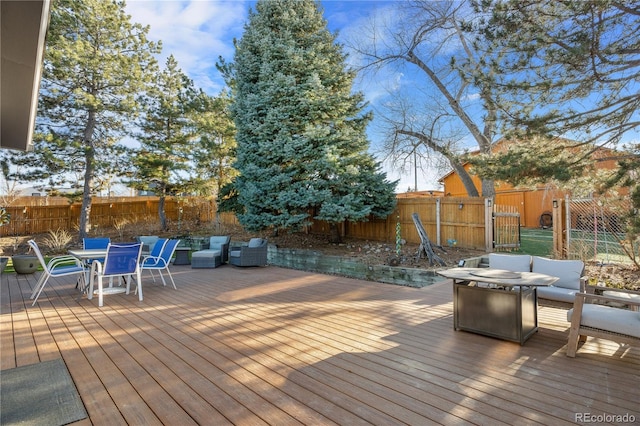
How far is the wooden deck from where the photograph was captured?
2070 mm

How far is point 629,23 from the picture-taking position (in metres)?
4.47

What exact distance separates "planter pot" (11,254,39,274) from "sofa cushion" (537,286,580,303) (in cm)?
987

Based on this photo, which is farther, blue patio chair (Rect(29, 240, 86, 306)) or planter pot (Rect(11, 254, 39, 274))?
planter pot (Rect(11, 254, 39, 274))

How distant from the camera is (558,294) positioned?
12.5 feet

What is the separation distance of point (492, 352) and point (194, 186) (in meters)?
13.5

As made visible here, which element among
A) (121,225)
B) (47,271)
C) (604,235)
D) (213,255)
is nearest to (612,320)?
(604,235)

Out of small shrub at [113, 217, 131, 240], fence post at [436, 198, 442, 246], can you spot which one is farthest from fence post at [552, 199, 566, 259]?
small shrub at [113, 217, 131, 240]

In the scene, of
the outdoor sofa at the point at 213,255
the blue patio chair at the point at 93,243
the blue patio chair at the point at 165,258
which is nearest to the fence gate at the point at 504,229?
the outdoor sofa at the point at 213,255

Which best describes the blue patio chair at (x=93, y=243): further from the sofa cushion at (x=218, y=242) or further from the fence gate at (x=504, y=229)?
the fence gate at (x=504, y=229)

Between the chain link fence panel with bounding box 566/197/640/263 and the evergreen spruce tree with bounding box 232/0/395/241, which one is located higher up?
the evergreen spruce tree with bounding box 232/0/395/241

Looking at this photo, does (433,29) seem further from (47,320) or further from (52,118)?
(52,118)

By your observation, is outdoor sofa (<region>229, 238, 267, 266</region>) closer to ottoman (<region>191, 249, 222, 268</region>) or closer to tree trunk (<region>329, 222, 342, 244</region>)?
ottoman (<region>191, 249, 222, 268</region>)

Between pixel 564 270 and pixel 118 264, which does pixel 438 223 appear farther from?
pixel 118 264

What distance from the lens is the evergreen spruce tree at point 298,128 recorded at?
29.3 feet
